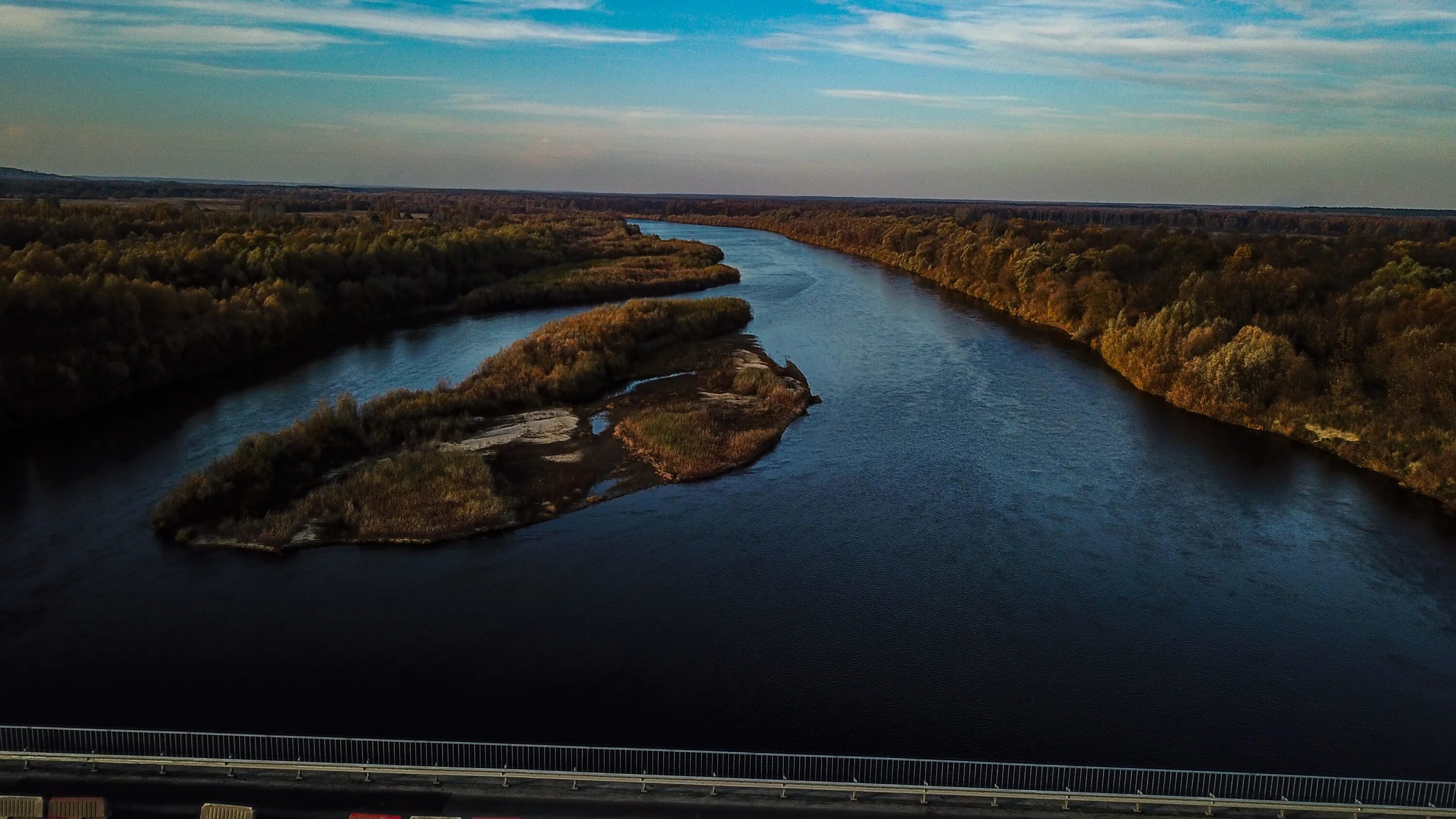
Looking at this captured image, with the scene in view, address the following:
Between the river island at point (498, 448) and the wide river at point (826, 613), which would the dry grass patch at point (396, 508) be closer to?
the river island at point (498, 448)

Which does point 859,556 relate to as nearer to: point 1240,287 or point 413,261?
point 1240,287

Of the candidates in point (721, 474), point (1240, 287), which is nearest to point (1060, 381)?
point (1240, 287)

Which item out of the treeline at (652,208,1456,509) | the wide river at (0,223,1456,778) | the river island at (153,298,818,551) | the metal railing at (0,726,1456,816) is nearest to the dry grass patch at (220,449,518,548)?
the river island at (153,298,818,551)

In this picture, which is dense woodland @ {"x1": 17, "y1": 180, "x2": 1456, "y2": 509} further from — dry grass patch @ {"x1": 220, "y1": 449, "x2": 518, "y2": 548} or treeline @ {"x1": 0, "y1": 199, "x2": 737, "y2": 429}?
dry grass patch @ {"x1": 220, "y1": 449, "x2": 518, "y2": 548}

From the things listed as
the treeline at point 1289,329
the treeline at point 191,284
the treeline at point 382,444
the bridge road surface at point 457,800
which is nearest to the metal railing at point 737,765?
the bridge road surface at point 457,800

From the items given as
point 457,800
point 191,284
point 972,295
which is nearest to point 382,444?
point 457,800

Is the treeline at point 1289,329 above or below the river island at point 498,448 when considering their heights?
above
